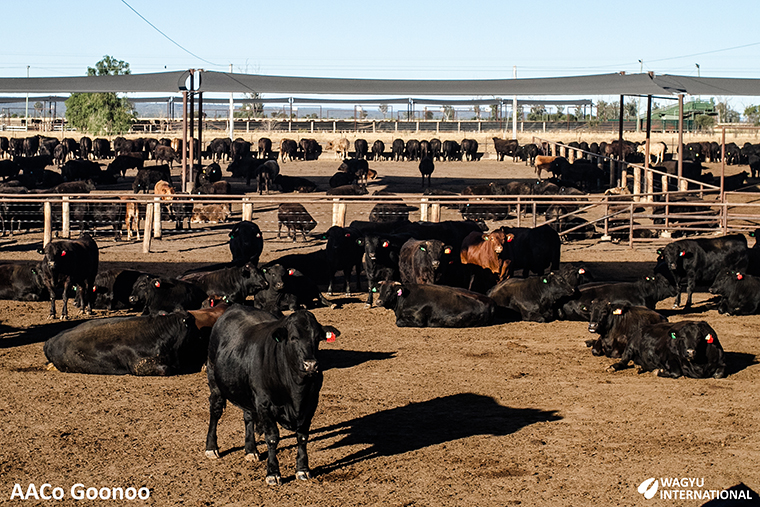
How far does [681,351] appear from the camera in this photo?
28.5 ft

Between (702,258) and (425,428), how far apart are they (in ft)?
25.8

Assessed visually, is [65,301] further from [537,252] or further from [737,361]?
[737,361]

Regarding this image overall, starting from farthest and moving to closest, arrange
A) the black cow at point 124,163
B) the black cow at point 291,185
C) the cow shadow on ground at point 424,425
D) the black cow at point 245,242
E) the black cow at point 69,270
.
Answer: the black cow at point 124,163 < the black cow at point 291,185 < the black cow at point 245,242 < the black cow at point 69,270 < the cow shadow on ground at point 424,425

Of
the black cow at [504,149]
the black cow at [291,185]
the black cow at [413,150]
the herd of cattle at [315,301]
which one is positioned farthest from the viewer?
the black cow at [504,149]

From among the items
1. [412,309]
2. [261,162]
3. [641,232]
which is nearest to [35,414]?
[412,309]

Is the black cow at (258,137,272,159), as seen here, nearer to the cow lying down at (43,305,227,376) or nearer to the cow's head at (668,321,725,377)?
the cow lying down at (43,305,227,376)

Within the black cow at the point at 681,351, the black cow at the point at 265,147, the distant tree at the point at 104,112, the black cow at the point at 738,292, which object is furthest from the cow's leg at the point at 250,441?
the distant tree at the point at 104,112

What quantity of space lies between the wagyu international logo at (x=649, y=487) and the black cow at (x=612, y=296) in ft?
18.4

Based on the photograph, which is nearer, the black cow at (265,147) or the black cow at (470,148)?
the black cow at (265,147)

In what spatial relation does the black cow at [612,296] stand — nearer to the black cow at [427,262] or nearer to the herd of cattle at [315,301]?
the herd of cattle at [315,301]

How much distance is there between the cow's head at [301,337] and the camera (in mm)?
5840

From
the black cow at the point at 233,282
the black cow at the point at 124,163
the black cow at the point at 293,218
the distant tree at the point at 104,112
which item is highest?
the distant tree at the point at 104,112

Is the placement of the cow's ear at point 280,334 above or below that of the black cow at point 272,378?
above

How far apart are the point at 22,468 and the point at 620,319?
664 centimetres
